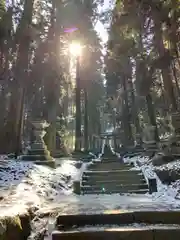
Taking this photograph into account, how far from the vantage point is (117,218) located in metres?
4.36

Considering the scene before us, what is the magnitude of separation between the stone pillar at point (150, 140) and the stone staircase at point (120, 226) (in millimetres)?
9743

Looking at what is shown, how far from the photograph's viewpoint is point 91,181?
9.15 metres

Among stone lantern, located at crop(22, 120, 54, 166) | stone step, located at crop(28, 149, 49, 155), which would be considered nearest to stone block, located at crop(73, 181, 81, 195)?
stone lantern, located at crop(22, 120, 54, 166)

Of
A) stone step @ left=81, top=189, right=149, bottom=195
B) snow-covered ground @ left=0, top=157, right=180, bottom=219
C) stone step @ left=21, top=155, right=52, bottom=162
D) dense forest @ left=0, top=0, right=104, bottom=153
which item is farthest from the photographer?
dense forest @ left=0, top=0, right=104, bottom=153

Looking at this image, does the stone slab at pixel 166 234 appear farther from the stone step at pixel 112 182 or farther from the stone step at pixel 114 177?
the stone step at pixel 114 177

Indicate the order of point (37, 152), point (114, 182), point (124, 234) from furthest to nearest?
point (37, 152) < point (114, 182) < point (124, 234)

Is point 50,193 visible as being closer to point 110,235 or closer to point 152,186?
point 152,186

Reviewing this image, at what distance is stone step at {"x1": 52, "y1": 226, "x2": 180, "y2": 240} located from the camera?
146 inches

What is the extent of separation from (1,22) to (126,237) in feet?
40.5

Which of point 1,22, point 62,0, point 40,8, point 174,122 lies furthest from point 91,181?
point 40,8

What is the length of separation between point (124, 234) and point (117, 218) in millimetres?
642

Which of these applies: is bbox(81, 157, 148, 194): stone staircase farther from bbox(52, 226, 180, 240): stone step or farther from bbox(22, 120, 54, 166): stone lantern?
bbox(52, 226, 180, 240): stone step

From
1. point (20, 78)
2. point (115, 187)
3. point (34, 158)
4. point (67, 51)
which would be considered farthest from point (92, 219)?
point (67, 51)

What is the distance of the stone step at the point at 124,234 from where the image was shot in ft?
12.2
